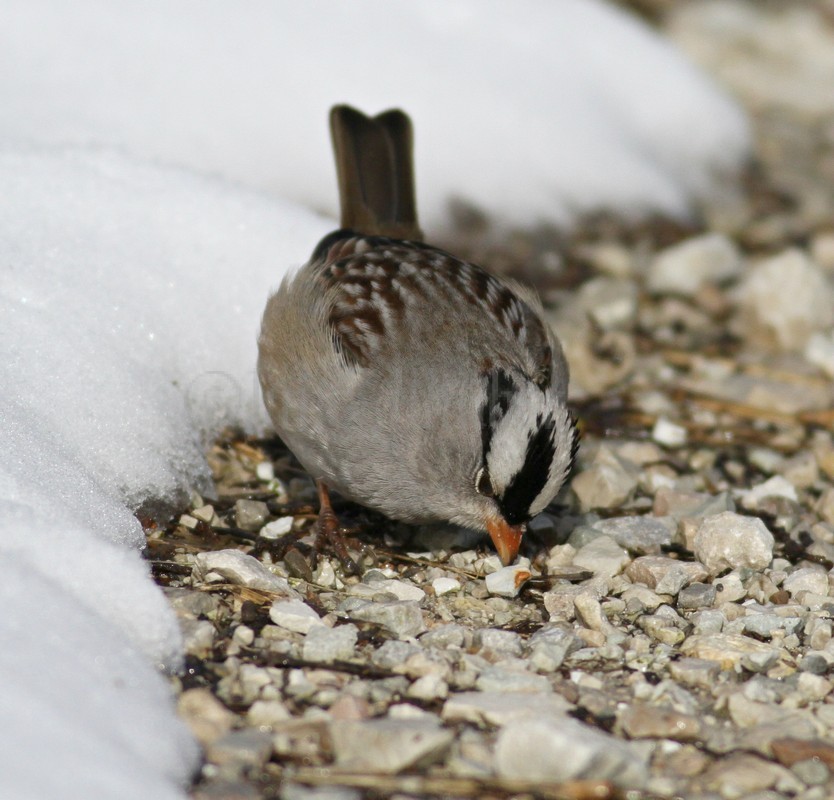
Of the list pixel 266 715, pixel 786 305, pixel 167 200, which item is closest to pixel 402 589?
pixel 266 715

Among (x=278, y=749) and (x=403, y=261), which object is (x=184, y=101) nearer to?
(x=403, y=261)

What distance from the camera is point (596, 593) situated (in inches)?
137

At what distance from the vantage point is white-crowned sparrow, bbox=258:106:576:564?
3.48 metres

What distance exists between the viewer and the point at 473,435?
3.54m

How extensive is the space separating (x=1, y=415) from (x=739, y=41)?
21.2 feet

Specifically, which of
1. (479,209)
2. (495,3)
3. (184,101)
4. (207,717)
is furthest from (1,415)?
(495,3)

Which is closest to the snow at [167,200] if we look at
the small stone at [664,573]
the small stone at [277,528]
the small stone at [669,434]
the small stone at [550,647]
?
the small stone at [277,528]

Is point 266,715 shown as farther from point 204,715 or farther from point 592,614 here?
point 592,614

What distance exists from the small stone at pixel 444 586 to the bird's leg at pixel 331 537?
264mm

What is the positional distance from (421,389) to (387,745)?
1.36 metres

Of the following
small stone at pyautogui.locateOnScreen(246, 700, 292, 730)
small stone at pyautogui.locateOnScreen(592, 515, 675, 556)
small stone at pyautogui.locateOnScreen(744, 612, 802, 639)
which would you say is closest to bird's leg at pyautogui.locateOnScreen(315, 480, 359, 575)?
small stone at pyautogui.locateOnScreen(592, 515, 675, 556)

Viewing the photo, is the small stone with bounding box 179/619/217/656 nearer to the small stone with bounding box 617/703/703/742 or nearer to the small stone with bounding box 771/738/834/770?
the small stone with bounding box 617/703/703/742

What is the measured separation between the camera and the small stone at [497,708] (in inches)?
106

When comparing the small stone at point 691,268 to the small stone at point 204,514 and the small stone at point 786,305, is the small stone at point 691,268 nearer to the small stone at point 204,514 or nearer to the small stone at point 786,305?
the small stone at point 786,305
